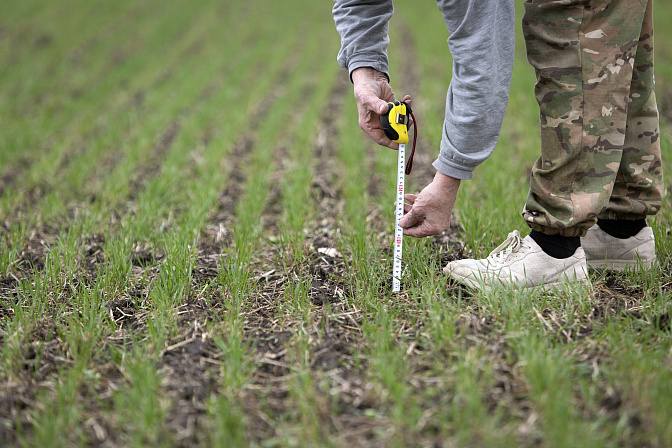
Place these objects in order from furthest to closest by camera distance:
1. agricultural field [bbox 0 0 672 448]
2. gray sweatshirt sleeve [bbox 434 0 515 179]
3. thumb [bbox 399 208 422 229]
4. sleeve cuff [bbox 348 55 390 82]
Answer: sleeve cuff [bbox 348 55 390 82] < thumb [bbox 399 208 422 229] < gray sweatshirt sleeve [bbox 434 0 515 179] < agricultural field [bbox 0 0 672 448]

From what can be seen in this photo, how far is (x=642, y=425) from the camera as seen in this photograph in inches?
52.2

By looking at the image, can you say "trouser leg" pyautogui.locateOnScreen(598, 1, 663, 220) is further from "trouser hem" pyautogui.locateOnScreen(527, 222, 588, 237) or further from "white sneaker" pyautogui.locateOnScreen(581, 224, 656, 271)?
"trouser hem" pyautogui.locateOnScreen(527, 222, 588, 237)

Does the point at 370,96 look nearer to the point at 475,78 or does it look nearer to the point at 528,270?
the point at 475,78

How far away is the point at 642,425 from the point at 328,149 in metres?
3.92

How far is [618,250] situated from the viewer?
2238 mm

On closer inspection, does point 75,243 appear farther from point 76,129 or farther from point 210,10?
point 210,10

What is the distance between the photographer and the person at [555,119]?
179 centimetres

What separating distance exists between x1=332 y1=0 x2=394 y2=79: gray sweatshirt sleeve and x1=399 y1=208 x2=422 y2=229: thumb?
0.65 metres

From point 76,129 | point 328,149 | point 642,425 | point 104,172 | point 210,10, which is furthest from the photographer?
point 210,10

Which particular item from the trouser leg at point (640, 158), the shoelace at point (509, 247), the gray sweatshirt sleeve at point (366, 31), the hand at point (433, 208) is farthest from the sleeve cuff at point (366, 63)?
the trouser leg at point (640, 158)

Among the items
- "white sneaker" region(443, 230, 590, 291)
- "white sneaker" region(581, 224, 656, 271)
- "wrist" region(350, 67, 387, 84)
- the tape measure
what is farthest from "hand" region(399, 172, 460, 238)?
"white sneaker" region(581, 224, 656, 271)

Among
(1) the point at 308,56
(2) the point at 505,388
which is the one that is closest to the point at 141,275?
(2) the point at 505,388

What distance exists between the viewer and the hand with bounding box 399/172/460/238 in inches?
77.7

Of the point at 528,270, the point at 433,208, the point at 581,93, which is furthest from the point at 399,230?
the point at 581,93
